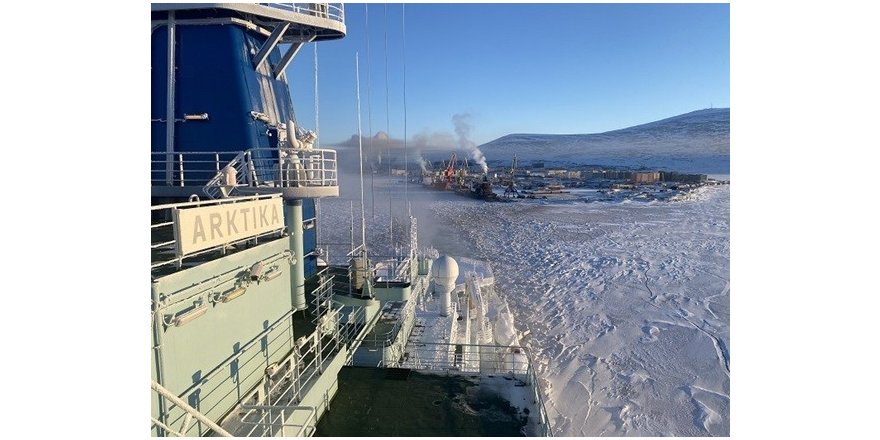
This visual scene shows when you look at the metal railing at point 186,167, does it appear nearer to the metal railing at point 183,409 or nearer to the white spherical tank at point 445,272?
the white spherical tank at point 445,272

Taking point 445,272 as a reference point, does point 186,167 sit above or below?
above

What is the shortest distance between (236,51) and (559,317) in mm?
13767

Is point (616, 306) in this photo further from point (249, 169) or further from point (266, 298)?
point (266, 298)

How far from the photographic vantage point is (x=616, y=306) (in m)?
17.0

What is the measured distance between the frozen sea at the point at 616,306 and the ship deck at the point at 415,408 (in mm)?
4080

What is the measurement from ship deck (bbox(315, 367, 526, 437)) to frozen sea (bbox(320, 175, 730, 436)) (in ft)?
13.4

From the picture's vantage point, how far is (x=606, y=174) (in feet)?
201

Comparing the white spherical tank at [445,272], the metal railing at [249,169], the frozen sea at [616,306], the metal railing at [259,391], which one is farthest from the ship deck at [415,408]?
the white spherical tank at [445,272]

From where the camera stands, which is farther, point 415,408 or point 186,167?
point 186,167

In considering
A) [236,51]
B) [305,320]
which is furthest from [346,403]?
[236,51]

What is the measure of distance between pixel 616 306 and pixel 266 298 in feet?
50.1

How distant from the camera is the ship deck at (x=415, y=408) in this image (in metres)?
5.54

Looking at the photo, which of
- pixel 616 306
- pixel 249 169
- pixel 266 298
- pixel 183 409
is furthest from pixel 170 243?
pixel 616 306

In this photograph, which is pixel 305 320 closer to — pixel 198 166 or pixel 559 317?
pixel 198 166
